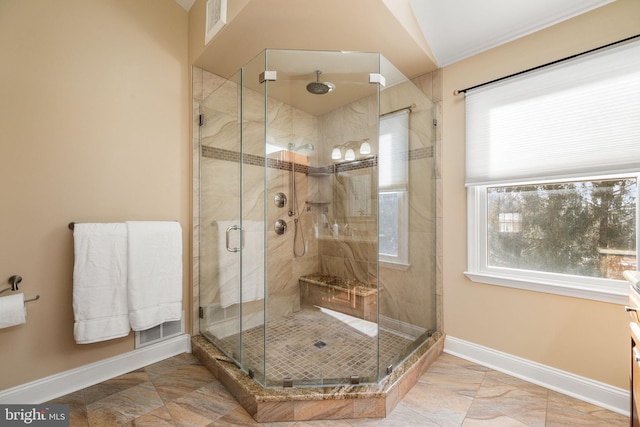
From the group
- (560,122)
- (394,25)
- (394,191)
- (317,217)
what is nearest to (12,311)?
(317,217)

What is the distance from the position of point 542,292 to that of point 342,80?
1977 millimetres

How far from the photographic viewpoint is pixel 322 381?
160 cm

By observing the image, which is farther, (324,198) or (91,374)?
(324,198)

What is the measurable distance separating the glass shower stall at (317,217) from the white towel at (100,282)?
2.00 ft

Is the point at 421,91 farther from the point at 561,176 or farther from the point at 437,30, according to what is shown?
the point at 561,176

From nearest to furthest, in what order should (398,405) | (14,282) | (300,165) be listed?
(14,282) → (398,405) → (300,165)

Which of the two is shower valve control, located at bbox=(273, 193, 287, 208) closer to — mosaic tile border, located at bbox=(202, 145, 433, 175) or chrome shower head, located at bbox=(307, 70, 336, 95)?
mosaic tile border, located at bbox=(202, 145, 433, 175)

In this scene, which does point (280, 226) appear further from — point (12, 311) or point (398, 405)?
point (12, 311)

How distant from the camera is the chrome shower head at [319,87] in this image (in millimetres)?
1956

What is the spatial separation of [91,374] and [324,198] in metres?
1.97

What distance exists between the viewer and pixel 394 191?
6.84 feet

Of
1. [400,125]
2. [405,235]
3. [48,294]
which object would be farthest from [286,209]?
[48,294]

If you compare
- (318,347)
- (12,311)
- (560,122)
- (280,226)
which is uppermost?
(560,122)

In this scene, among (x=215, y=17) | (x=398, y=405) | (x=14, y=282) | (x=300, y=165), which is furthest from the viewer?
(x=300, y=165)
